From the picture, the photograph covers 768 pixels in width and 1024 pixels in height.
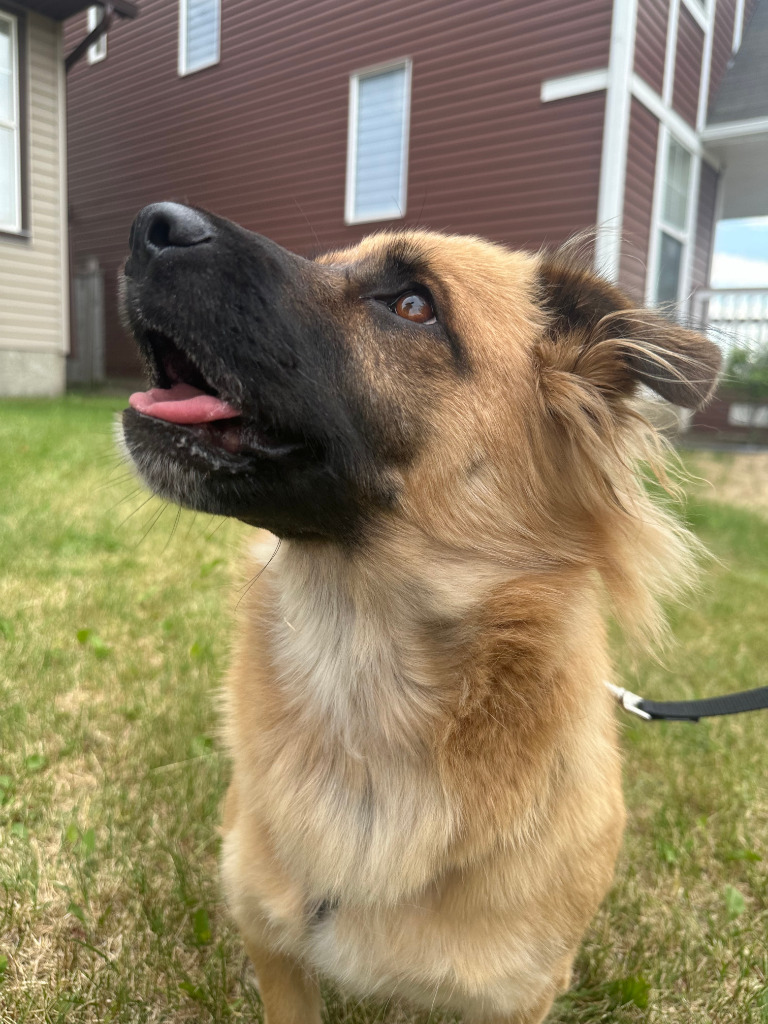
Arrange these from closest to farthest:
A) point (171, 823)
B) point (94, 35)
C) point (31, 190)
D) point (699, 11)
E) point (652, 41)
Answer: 1. point (171, 823)
2. point (652, 41)
3. point (699, 11)
4. point (94, 35)
5. point (31, 190)

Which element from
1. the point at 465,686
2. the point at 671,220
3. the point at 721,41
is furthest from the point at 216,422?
the point at 721,41

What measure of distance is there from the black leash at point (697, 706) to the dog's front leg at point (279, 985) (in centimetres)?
100

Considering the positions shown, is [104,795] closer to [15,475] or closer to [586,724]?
[586,724]

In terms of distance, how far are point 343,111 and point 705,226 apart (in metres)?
5.98

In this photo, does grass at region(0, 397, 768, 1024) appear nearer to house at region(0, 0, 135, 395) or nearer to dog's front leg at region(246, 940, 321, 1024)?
dog's front leg at region(246, 940, 321, 1024)

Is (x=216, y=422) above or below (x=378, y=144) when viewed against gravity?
below

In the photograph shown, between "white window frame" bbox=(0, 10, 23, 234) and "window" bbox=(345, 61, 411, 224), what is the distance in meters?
4.79

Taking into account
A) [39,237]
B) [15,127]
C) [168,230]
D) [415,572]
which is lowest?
[415,572]

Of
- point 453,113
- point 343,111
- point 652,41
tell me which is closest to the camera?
point 652,41

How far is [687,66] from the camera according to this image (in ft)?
30.9

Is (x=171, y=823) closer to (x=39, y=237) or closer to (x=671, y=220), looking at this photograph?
(x=671, y=220)

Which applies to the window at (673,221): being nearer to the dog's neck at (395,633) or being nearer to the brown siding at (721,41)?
the brown siding at (721,41)

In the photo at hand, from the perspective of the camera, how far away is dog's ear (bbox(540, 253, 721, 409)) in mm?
1577

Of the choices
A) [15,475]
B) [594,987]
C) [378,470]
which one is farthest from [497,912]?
[15,475]
